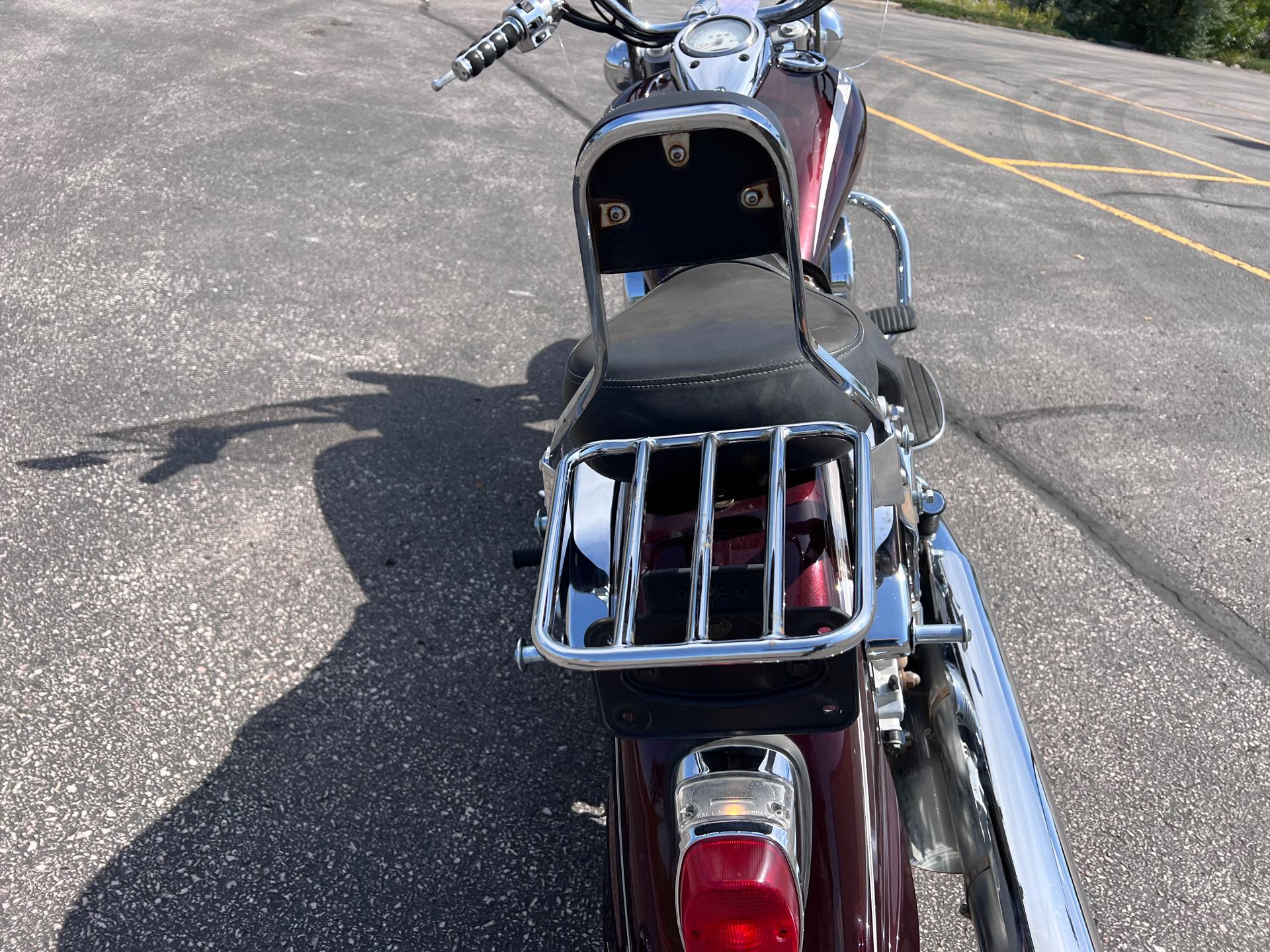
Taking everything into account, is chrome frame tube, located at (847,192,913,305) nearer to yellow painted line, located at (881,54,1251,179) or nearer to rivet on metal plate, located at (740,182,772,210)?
rivet on metal plate, located at (740,182,772,210)

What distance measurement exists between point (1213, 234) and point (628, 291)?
492cm

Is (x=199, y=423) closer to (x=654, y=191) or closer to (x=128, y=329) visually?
(x=128, y=329)

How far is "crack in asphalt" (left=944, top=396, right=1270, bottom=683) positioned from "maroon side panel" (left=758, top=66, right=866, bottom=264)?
1.32 metres

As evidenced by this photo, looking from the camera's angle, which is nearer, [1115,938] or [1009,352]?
[1115,938]

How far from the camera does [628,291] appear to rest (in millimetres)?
2668

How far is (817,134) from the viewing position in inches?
100

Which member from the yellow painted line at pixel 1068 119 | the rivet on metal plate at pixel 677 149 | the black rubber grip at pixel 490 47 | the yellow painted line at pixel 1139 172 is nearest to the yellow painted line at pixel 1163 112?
the yellow painted line at pixel 1068 119

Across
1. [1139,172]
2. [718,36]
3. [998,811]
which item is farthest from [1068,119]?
[998,811]

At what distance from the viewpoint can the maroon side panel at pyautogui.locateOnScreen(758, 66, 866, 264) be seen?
2.49 m

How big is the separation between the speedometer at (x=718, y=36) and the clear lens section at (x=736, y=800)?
1.77 meters

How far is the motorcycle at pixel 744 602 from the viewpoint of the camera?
4.17 ft

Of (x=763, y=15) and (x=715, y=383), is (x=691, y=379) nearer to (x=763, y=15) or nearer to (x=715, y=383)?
(x=715, y=383)

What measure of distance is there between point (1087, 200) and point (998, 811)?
5.67 m

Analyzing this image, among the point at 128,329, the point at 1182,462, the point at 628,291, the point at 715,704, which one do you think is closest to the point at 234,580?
the point at 628,291
